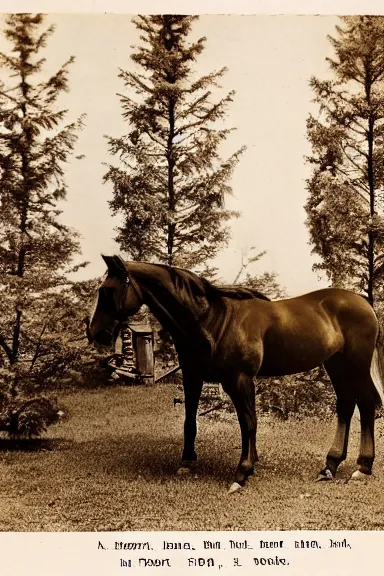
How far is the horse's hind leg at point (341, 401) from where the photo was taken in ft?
14.0

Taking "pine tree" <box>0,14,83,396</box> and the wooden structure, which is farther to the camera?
"pine tree" <box>0,14,83,396</box>

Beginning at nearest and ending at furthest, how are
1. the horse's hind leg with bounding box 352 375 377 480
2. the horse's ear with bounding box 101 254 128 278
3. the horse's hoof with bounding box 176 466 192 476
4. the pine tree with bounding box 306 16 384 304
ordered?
the horse's ear with bounding box 101 254 128 278 < the horse's hoof with bounding box 176 466 192 476 < the horse's hind leg with bounding box 352 375 377 480 < the pine tree with bounding box 306 16 384 304

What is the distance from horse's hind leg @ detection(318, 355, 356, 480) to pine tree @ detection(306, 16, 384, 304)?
59 cm

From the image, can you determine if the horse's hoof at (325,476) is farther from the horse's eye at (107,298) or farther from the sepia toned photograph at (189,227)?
the horse's eye at (107,298)

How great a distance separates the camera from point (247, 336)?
4035 mm

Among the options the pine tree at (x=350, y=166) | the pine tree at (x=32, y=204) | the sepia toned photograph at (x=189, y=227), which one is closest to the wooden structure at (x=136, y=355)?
the sepia toned photograph at (x=189, y=227)

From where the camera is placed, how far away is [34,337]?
4.43 meters

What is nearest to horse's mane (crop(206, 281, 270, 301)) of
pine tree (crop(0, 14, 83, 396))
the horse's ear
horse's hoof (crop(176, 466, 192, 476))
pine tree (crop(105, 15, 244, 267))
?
pine tree (crop(105, 15, 244, 267))

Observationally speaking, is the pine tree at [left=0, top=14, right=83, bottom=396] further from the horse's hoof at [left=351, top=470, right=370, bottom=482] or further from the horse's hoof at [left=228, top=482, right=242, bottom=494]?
the horse's hoof at [left=351, top=470, right=370, bottom=482]

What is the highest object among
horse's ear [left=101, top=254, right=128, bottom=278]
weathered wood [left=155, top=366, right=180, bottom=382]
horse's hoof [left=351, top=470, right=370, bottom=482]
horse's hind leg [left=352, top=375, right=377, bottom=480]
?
horse's ear [left=101, top=254, right=128, bottom=278]

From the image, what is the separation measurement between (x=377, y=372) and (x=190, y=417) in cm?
135

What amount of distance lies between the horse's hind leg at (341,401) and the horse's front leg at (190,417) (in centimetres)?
94

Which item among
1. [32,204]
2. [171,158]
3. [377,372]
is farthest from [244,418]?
[32,204]

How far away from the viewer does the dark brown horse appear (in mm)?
3949
